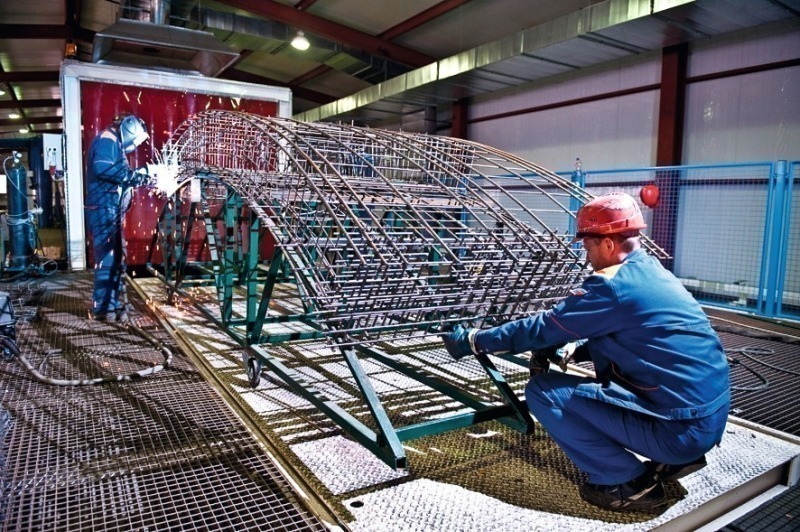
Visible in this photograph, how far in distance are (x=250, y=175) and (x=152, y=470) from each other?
2.18 meters

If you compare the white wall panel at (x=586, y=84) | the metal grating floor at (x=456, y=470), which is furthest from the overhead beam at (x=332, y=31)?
the metal grating floor at (x=456, y=470)

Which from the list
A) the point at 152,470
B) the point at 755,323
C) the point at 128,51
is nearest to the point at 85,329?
the point at 152,470

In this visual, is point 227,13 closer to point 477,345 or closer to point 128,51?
point 128,51

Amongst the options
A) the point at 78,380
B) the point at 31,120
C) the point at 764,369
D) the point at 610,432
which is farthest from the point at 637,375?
the point at 31,120

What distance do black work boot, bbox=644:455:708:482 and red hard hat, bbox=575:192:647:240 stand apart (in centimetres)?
96

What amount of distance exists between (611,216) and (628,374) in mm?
638

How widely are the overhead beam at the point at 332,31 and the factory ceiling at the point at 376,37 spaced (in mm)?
23

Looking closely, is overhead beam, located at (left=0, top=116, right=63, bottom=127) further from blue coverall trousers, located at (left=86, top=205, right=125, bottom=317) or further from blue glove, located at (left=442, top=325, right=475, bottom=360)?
blue glove, located at (left=442, top=325, right=475, bottom=360)

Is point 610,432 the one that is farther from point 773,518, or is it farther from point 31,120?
point 31,120

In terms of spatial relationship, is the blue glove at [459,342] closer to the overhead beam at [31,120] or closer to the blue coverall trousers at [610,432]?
the blue coverall trousers at [610,432]

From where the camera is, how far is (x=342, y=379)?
149 inches

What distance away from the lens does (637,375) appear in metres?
2.08

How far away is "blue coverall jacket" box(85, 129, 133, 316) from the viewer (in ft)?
16.1

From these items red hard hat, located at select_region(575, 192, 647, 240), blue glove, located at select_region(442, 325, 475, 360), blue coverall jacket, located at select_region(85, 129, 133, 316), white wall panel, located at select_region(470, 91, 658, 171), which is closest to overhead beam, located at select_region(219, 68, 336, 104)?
white wall panel, located at select_region(470, 91, 658, 171)
